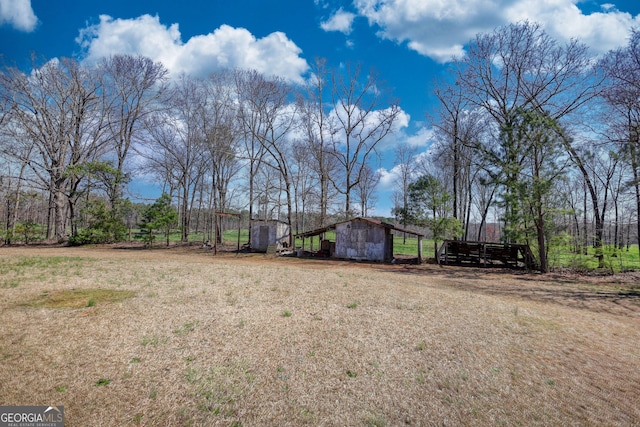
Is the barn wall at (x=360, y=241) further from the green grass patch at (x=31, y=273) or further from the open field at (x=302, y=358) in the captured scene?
the green grass patch at (x=31, y=273)

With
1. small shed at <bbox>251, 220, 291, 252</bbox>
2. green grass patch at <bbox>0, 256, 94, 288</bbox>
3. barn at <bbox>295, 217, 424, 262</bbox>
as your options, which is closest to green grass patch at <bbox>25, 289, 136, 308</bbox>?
green grass patch at <bbox>0, 256, 94, 288</bbox>

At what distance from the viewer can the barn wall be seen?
2094cm

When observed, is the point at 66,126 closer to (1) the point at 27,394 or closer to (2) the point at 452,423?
(1) the point at 27,394

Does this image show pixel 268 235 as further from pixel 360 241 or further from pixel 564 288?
pixel 564 288

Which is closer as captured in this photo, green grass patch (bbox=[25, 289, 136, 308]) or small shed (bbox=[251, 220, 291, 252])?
green grass patch (bbox=[25, 289, 136, 308])

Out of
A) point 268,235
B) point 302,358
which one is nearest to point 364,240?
point 268,235

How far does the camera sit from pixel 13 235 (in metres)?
23.6

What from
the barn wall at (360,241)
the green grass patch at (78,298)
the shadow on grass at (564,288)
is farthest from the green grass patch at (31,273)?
the barn wall at (360,241)

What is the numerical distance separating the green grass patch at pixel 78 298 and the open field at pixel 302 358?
4 centimetres

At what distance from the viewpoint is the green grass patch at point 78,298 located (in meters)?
6.20

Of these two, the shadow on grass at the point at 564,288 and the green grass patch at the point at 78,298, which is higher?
the green grass patch at the point at 78,298

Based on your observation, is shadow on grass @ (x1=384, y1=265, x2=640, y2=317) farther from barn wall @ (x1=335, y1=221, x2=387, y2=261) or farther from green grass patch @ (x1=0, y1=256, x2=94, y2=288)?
green grass patch @ (x1=0, y1=256, x2=94, y2=288)

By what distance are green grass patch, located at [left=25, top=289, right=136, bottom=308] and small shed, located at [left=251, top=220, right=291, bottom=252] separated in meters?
16.1

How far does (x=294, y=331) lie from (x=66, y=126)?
3055cm
